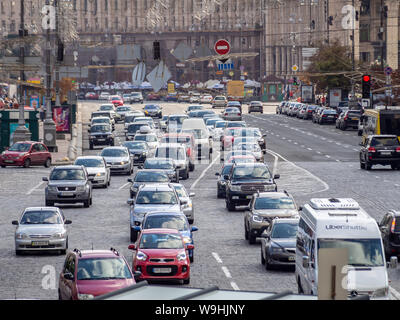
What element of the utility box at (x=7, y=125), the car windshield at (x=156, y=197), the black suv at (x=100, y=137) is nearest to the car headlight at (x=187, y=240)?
the car windshield at (x=156, y=197)

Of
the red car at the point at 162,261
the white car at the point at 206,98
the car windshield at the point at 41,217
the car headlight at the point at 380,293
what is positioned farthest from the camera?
the white car at the point at 206,98

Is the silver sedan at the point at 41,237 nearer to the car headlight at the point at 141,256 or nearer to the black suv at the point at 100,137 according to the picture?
the car headlight at the point at 141,256

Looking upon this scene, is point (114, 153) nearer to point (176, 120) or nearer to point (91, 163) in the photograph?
point (91, 163)

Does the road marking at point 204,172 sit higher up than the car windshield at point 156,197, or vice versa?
the car windshield at point 156,197

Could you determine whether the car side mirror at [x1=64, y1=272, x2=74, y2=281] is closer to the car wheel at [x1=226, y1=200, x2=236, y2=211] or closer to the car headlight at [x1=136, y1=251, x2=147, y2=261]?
the car headlight at [x1=136, y1=251, x2=147, y2=261]

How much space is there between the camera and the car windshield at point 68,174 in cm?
3978

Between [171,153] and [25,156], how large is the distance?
8.57 m

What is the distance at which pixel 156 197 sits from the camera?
108ft

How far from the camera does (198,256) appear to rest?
28328mm

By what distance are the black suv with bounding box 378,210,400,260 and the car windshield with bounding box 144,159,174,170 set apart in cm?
1981

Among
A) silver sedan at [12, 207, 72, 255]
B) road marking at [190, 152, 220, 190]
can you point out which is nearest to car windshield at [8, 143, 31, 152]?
road marking at [190, 152, 220, 190]

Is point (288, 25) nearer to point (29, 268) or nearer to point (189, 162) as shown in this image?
point (189, 162)

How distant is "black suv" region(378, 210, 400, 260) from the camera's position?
26.4m

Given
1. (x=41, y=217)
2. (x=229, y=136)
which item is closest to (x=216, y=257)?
(x=41, y=217)
